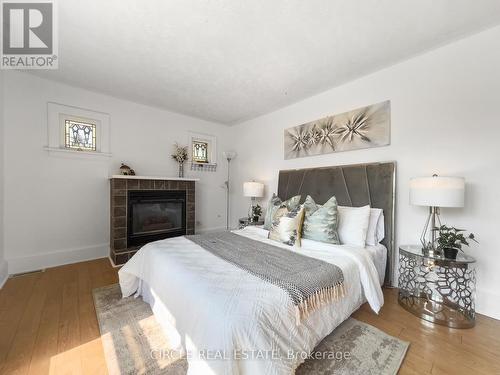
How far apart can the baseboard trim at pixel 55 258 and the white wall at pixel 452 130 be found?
3999 mm

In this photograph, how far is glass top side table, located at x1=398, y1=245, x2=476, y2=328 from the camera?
1.76 meters

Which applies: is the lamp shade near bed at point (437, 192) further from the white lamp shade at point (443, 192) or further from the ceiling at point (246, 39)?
the ceiling at point (246, 39)

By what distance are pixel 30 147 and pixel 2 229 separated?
3.56 feet

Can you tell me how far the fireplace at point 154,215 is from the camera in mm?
3289

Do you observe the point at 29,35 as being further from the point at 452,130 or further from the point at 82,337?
the point at 452,130

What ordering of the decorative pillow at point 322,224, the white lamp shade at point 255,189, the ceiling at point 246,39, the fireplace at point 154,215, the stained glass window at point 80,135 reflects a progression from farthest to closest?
the white lamp shade at point 255,189
the fireplace at point 154,215
the stained glass window at point 80,135
the decorative pillow at point 322,224
the ceiling at point 246,39

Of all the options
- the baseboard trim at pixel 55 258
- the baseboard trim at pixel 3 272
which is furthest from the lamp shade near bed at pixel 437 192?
the baseboard trim at pixel 3 272

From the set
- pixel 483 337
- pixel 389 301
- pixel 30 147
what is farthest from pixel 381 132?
pixel 30 147

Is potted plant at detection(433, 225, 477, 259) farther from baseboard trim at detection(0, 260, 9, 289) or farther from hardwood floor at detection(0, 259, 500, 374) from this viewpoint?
baseboard trim at detection(0, 260, 9, 289)

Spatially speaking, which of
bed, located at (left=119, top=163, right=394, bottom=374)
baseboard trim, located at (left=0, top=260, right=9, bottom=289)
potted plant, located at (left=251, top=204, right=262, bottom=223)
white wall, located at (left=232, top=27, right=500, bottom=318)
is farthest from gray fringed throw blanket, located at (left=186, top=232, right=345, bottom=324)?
baseboard trim, located at (left=0, top=260, right=9, bottom=289)

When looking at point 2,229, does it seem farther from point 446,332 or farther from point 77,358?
point 446,332

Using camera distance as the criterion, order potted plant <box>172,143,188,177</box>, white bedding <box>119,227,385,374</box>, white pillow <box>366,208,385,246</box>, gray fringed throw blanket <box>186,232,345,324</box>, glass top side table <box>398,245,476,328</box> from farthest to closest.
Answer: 1. potted plant <box>172,143,188,177</box>
2. white pillow <box>366,208,385,246</box>
3. glass top side table <box>398,245,476,328</box>
4. gray fringed throw blanket <box>186,232,345,324</box>
5. white bedding <box>119,227,385,374</box>

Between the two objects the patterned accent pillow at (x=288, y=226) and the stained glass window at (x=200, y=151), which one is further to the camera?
the stained glass window at (x=200, y=151)

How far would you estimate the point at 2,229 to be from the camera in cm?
255
